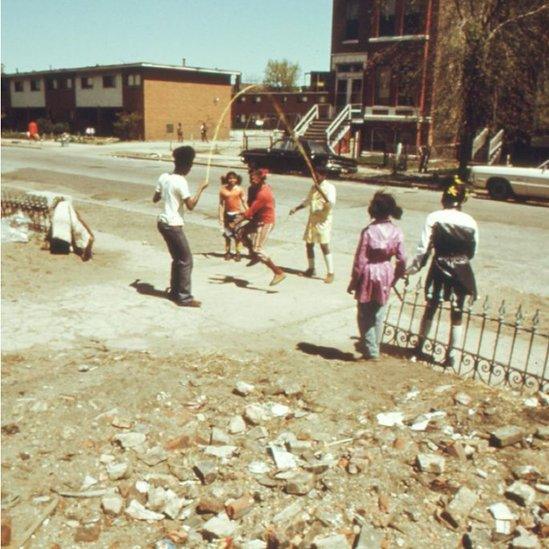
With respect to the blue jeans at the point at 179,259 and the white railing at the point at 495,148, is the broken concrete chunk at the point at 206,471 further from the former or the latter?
the white railing at the point at 495,148

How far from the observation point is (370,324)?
600cm

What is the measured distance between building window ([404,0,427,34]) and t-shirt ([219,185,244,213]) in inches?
1030

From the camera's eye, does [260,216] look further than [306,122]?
No

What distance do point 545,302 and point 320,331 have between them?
3.81 meters

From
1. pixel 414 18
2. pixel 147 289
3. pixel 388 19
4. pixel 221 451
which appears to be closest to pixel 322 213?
pixel 147 289

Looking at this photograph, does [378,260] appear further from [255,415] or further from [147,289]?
[147,289]

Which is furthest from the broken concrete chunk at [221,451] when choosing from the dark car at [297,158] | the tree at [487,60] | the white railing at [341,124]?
the white railing at [341,124]

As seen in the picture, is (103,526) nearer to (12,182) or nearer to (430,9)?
(12,182)

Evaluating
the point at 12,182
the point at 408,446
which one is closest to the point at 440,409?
the point at 408,446

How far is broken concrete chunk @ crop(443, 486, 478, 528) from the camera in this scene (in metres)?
3.77

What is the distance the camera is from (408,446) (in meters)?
4.50

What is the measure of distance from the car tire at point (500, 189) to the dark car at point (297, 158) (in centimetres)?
699

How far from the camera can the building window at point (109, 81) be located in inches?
2078

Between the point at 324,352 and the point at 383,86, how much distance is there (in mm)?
32205
